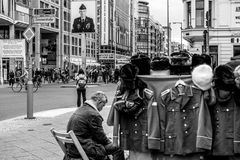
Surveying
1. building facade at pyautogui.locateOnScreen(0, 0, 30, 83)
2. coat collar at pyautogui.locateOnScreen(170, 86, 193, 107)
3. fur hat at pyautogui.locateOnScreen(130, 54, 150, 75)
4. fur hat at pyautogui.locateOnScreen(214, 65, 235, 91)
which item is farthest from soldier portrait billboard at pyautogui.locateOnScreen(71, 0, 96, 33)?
fur hat at pyautogui.locateOnScreen(214, 65, 235, 91)

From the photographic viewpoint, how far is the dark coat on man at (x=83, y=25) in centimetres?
3681

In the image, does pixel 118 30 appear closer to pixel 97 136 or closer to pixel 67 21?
pixel 67 21

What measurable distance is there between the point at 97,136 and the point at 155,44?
587 feet

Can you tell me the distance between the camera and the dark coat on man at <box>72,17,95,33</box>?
36.8 m

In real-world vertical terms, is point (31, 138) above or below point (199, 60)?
below

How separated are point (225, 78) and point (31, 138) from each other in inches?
237

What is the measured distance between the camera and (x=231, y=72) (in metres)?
4.76

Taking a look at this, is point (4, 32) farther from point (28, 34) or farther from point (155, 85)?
point (155, 85)

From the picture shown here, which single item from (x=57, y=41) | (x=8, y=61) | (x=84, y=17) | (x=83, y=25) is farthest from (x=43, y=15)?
(x=57, y=41)

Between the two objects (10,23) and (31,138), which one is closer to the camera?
(31,138)

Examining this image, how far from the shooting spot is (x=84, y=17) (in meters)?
37.1

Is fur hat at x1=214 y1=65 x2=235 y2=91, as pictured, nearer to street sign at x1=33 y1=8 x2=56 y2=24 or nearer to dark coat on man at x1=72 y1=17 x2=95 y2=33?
street sign at x1=33 y1=8 x2=56 y2=24

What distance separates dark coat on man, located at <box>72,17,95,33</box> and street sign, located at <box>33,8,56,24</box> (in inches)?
918

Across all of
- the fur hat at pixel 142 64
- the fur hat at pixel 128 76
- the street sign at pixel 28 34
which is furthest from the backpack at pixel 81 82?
the fur hat at pixel 128 76
